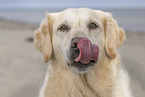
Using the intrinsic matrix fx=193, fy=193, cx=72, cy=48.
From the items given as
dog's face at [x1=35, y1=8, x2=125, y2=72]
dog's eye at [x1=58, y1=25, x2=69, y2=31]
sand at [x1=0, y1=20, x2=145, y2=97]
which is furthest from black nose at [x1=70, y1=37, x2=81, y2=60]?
sand at [x1=0, y1=20, x2=145, y2=97]

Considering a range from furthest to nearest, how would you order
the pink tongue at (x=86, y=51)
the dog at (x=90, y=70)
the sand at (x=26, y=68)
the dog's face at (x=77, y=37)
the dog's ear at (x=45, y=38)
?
the sand at (x=26, y=68) < the dog's ear at (x=45, y=38) < the dog at (x=90, y=70) < the dog's face at (x=77, y=37) < the pink tongue at (x=86, y=51)

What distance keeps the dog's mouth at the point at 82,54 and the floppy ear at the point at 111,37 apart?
0.52 m

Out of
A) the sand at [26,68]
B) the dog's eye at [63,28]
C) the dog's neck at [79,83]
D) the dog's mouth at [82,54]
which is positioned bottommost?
the sand at [26,68]

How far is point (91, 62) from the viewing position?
7.80 feet

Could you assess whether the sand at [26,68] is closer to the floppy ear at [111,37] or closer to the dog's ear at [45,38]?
the floppy ear at [111,37]

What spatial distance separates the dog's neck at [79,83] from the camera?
280 cm

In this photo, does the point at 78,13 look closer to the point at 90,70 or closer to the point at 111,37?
the point at 111,37

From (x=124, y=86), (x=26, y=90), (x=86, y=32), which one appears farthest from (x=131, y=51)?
(x=86, y=32)

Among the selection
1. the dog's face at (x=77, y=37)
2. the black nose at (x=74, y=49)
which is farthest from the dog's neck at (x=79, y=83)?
the black nose at (x=74, y=49)

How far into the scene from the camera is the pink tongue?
224 centimetres

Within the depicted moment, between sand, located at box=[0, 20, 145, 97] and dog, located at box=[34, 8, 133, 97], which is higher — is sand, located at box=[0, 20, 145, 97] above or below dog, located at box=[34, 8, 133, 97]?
below

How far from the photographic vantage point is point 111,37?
9.53ft

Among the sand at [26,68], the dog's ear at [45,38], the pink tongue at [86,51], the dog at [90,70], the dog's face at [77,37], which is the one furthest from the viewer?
the sand at [26,68]

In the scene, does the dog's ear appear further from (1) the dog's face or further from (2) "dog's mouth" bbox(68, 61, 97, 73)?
(2) "dog's mouth" bbox(68, 61, 97, 73)
